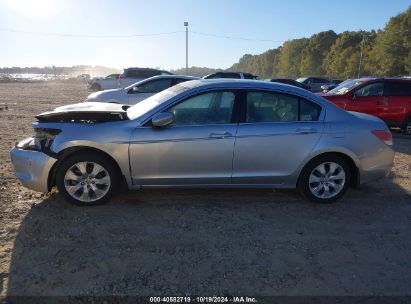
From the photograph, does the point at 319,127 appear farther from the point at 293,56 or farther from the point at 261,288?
the point at 293,56

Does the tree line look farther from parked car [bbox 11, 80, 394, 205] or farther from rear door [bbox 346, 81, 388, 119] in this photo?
parked car [bbox 11, 80, 394, 205]

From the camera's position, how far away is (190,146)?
4.62 metres

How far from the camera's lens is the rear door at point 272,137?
475 cm

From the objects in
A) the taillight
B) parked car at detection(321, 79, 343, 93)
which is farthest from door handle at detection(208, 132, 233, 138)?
parked car at detection(321, 79, 343, 93)

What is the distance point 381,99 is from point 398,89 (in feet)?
2.08

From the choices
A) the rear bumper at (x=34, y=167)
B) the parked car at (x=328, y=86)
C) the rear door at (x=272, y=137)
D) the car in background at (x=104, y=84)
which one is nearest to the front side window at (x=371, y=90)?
the parked car at (x=328, y=86)

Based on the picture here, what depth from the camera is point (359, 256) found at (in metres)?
3.74

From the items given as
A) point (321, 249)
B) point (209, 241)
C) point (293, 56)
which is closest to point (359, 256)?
point (321, 249)

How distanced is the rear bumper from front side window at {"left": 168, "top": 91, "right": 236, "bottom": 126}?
1.62 metres

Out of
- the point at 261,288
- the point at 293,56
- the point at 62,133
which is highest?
the point at 293,56

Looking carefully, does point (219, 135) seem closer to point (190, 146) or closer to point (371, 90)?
point (190, 146)

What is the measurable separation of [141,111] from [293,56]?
113m

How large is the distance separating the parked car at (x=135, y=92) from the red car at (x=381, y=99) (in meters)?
5.16

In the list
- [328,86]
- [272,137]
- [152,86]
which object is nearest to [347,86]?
[152,86]
